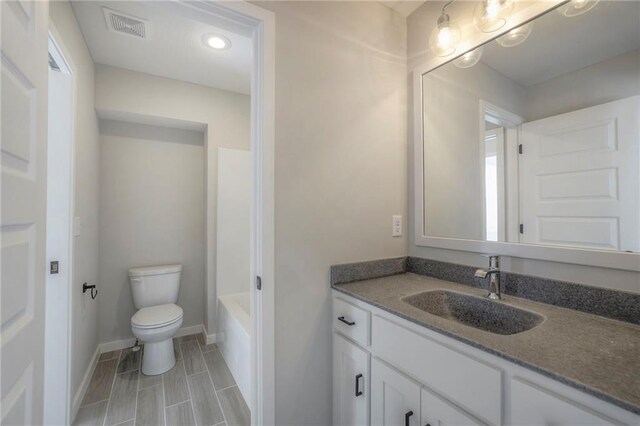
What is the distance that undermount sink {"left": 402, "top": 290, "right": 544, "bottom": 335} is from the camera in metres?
1.01

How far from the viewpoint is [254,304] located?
3.99 feet

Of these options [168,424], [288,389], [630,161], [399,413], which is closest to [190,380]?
[168,424]

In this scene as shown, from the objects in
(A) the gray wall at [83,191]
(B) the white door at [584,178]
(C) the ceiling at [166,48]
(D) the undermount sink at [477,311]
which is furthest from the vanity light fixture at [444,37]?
(A) the gray wall at [83,191]

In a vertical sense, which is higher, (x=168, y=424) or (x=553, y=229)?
(x=553, y=229)

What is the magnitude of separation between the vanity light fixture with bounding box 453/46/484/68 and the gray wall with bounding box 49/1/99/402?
2.01 m

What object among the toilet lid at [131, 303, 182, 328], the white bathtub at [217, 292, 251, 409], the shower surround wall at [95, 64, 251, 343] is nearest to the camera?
the white bathtub at [217, 292, 251, 409]

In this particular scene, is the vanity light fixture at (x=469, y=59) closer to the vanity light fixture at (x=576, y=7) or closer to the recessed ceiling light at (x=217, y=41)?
the vanity light fixture at (x=576, y=7)

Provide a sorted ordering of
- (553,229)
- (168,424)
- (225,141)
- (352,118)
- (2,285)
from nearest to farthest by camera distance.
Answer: (2,285) → (553,229) → (352,118) → (168,424) → (225,141)

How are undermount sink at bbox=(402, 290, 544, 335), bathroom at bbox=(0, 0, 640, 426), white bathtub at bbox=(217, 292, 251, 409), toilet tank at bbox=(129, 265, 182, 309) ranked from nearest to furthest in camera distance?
bathroom at bbox=(0, 0, 640, 426) < undermount sink at bbox=(402, 290, 544, 335) < white bathtub at bbox=(217, 292, 251, 409) < toilet tank at bbox=(129, 265, 182, 309)

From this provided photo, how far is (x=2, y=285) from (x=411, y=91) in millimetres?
1847

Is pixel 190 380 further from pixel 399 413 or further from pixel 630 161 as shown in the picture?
pixel 630 161

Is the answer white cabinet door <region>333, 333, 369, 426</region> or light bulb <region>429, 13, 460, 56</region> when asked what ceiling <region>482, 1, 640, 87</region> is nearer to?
light bulb <region>429, 13, 460, 56</region>

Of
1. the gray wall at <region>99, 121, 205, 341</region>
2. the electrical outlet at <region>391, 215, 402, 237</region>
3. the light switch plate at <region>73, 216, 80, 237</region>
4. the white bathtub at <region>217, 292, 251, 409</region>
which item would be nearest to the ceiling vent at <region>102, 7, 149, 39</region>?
the gray wall at <region>99, 121, 205, 341</region>

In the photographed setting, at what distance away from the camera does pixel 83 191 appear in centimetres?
179
